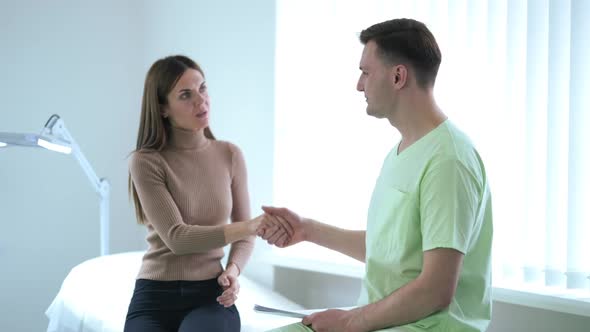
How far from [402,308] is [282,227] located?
663mm

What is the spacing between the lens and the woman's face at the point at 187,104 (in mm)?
1984

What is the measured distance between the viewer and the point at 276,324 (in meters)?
2.00

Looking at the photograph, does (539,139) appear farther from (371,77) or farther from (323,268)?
(323,268)

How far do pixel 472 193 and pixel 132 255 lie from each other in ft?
5.69

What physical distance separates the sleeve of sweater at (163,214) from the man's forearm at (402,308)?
562 millimetres

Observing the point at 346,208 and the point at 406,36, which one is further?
the point at 346,208

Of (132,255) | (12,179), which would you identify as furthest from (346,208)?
(12,179)

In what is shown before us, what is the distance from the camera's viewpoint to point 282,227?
2.02 meters

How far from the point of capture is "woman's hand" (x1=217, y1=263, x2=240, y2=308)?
1846 millimetres

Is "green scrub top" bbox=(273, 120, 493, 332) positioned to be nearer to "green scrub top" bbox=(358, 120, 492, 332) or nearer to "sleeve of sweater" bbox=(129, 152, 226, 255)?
"green scrub top" bbox=(358, 120, 492, 332)

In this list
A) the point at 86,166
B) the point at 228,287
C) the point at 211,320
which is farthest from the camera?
the point at 86,166

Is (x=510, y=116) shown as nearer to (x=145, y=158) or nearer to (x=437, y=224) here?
(x=437, y=224)

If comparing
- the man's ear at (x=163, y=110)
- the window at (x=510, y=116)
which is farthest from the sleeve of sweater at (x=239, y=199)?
the window at (x=510, y=116)

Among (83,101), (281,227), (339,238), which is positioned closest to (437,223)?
(339,238)
